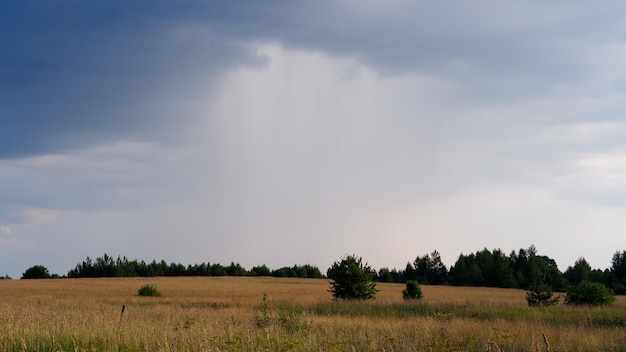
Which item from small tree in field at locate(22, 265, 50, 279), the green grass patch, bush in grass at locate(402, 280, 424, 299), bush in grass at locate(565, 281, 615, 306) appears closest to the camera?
the green grass patch

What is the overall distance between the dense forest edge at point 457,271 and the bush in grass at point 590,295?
182 ft

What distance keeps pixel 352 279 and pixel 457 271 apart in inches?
3347

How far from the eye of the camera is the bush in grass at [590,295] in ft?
92.2

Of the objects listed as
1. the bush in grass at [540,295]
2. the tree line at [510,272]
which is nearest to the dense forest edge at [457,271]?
the tree line at [510,272]

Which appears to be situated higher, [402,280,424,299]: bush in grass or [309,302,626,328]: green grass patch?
[402,280,424,299]: bush in grass

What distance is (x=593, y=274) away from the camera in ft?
334

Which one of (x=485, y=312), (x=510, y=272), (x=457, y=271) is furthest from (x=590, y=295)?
(x=457, y=271)

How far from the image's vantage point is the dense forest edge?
92.5 m

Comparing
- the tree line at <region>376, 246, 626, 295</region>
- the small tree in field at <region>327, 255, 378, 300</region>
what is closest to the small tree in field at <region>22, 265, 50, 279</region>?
the tree line at <region>376, 246, 626, 295</region>

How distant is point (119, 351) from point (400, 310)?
18478mm

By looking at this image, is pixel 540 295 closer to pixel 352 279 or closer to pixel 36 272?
pixel 352 279

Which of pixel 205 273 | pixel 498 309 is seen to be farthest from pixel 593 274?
pixel 498 309

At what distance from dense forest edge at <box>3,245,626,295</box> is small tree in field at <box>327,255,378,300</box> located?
190 feet

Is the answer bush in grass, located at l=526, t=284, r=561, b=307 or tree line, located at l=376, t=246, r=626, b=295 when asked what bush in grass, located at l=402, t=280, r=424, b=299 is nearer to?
bush in grass, located at l=526, t=284, r=561, b=307
